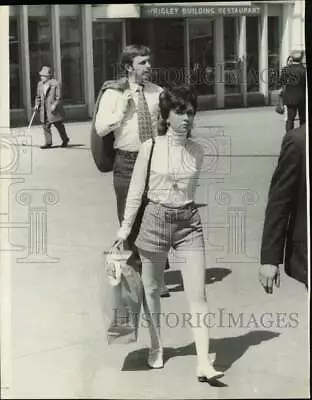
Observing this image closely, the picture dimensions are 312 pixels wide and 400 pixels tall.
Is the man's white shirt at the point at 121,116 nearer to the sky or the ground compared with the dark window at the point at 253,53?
nearer to the ground

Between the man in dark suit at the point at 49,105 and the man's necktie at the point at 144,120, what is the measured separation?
0.43 metres

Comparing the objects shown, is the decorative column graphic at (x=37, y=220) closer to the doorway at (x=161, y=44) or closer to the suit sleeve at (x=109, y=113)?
the suit sleeve at (x=109, y=113)

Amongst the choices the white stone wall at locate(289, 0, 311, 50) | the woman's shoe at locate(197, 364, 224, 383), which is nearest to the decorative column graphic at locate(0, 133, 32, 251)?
the woman's shoe at locate(197, 364, 224, 383)

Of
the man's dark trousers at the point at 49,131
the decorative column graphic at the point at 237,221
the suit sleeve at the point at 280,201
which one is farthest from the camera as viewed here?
the man's dark trousers at the point at 49,131

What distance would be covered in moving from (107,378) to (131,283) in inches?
21.7

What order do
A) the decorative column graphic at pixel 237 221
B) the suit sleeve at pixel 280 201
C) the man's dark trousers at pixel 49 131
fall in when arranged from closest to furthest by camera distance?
the suit sleeve at pixel 280 201 < the decorative column graphic at pixel 237 221 < the man's dark trousers at pixel 49 131

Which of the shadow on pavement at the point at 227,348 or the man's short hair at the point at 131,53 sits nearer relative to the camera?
the man's short hair at the point at 131,53

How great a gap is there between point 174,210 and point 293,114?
81 centimetres

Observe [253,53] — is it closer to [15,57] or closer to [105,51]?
[105,51]

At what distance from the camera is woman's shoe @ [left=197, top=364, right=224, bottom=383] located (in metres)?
4.08

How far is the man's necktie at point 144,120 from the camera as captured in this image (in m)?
4.00

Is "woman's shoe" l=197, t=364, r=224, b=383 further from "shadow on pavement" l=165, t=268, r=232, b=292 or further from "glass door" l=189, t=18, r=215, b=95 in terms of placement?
"glass door" l=189, t=18, r=215, b=95

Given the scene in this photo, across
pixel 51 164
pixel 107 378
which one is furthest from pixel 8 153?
pixel 107 378

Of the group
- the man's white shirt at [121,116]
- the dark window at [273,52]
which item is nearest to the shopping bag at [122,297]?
the man's white shirt at [121,116]
